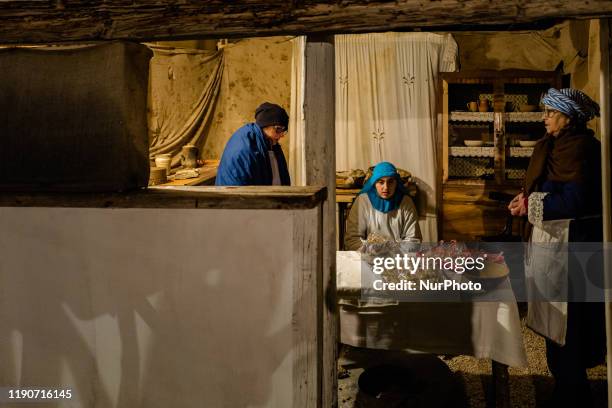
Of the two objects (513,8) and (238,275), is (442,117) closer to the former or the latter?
(513,8)

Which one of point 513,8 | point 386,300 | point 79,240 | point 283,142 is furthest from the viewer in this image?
point 283,142

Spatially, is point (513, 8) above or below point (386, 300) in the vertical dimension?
above

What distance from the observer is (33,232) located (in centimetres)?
277

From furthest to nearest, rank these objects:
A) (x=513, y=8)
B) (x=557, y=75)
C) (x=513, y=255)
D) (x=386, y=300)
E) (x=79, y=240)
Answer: (x=557, y=75)
(x=513, y=255)
(x=386, y=300)
(x=79, y=240)
(x=513, y=8)

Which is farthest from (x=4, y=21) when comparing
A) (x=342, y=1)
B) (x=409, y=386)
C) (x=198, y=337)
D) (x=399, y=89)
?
(x=399, y=89)

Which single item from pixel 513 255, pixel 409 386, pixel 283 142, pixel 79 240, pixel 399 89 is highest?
pixel 399 89

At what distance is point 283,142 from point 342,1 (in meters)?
5.56

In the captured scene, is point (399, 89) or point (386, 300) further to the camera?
point (399, 89)

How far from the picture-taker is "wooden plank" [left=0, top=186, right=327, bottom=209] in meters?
2.60

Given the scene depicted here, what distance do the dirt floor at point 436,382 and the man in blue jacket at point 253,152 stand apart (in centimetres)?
165

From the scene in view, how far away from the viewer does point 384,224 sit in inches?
203

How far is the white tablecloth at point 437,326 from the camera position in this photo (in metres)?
3.33

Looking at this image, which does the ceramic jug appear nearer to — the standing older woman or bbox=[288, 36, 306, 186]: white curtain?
bbox=[288, 36, 306, 186]: white curtain

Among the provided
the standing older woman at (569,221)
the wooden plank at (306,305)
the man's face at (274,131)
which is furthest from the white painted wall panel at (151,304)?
the standing older woman at (569,221)
